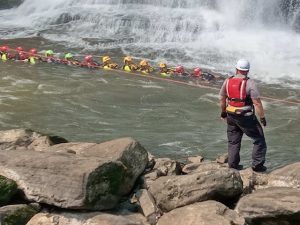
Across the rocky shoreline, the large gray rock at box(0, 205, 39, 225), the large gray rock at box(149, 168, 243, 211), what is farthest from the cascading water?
the large gray rock at box(0, 205, 39, 225)

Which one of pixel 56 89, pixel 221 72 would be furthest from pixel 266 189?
pixel 221 72

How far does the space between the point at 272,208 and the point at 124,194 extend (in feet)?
5.64

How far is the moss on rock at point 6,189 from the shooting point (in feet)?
17.8

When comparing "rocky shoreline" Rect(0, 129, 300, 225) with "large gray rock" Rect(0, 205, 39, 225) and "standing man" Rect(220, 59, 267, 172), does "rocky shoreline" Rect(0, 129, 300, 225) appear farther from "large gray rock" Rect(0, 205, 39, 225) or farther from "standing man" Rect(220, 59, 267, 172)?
"standing man" Rect(220, 59, 267, 172)

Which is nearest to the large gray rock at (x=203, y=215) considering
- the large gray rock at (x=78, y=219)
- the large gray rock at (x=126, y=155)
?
the large gray rock at (x=78, y=219)

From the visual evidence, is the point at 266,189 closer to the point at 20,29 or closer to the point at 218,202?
the point at 218,202

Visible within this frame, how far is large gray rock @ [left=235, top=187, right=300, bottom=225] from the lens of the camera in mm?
5109

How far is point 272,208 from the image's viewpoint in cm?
516

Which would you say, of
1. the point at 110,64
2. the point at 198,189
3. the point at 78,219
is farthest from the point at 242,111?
the point at 110,64

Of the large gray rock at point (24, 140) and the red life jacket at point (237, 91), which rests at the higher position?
the red life jacket at point (237, 91)

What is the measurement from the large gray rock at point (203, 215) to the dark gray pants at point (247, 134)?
1822mm

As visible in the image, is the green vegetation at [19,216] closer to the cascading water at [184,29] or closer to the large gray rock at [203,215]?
the large gray rock at [203,215]

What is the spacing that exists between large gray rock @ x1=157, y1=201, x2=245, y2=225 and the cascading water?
1202 centimetres

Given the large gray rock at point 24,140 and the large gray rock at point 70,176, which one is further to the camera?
the large gray rock at point 24,140
